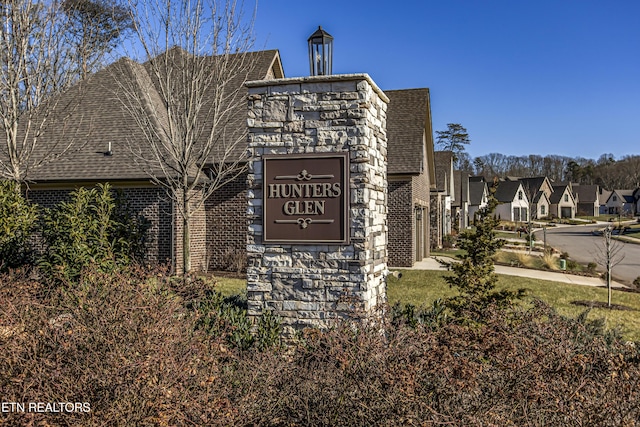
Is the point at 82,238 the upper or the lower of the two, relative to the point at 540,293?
upper

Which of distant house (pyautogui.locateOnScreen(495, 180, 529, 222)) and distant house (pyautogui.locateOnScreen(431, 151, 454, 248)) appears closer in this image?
distant house (pyautogui.locateOnScreen(431, 151, 454, 248))

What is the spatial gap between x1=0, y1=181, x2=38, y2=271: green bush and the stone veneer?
4.85 metres

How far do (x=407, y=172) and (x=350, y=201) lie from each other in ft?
35.5

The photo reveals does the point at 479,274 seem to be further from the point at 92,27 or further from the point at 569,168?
the point at 569,168

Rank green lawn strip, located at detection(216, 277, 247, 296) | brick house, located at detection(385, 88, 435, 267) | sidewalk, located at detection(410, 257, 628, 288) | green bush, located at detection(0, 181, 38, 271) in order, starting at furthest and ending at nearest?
brick house, located at detection(385, 88, 435, 267) → sidewalk, located at detection(410, 257, 628, 288) → green lawn strip, located at detection(216, 277, 247, 296) → green bush, located at detection(0, 181, 38, 271)

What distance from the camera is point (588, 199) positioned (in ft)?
258

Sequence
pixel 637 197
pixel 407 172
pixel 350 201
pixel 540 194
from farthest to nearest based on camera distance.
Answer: pixel 637 197 < pixel 540 194 < pixel 407 172 < pixel 350 201

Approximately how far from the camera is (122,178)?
13188 mm

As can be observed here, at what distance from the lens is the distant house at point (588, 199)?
78.1 m

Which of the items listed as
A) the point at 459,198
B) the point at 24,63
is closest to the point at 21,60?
the point at 24,63

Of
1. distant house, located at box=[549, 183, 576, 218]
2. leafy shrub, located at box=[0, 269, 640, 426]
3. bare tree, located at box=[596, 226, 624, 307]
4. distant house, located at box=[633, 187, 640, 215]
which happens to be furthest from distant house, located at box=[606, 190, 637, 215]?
leafy shrub, located at box=[0, 269, 640, 426]

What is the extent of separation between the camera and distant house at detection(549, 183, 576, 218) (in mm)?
70812

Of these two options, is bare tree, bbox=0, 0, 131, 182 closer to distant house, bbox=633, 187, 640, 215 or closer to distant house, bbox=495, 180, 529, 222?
distant house, bbox=495, 180, 529, 222

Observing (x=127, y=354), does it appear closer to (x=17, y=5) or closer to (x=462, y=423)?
(x=462, y=423)
